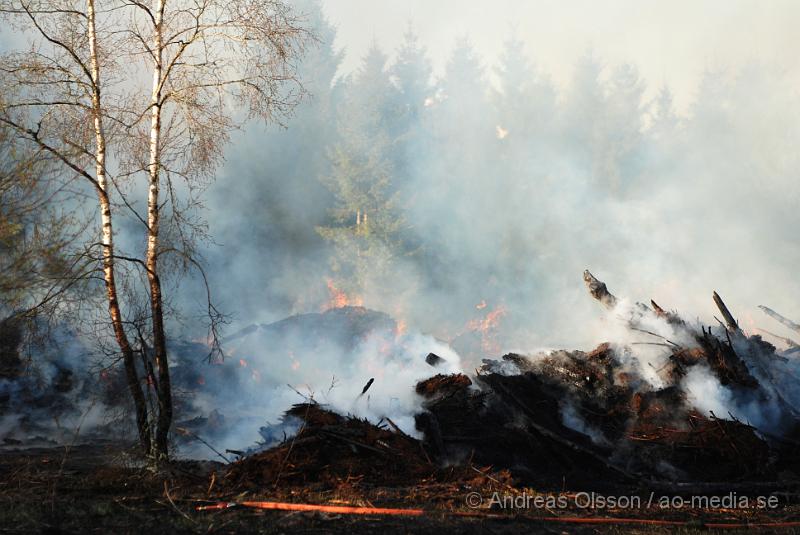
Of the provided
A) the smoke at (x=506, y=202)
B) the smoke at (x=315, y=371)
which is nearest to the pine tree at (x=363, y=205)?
the smoke at (x=506, y=202)

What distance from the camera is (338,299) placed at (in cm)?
2884

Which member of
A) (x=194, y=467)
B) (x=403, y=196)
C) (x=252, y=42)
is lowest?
(x=194, y=467)

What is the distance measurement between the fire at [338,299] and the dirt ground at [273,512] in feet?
70.7

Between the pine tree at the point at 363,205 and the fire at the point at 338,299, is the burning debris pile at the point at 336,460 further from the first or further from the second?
the pine tree at the point at 363,205

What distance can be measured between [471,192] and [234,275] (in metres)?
16.6

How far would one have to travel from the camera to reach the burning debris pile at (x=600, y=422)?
23.3 ft

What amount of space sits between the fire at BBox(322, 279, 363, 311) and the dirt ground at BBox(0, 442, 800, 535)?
21539 mm

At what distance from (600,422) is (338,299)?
2034 centimetres

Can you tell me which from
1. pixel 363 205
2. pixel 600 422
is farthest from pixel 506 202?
pixel 600 422

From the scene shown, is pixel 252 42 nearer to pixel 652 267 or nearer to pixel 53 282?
pixel 53 282

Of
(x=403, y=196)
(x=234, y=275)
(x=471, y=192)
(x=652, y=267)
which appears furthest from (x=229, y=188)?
(x=652, y=267)

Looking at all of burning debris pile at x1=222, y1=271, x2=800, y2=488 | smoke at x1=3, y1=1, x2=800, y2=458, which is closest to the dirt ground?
burning debris pile at x1=222, y1=271, x2=800, y2=488

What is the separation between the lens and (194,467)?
7.80m

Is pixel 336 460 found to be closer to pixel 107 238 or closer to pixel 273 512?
pixel 273 512
